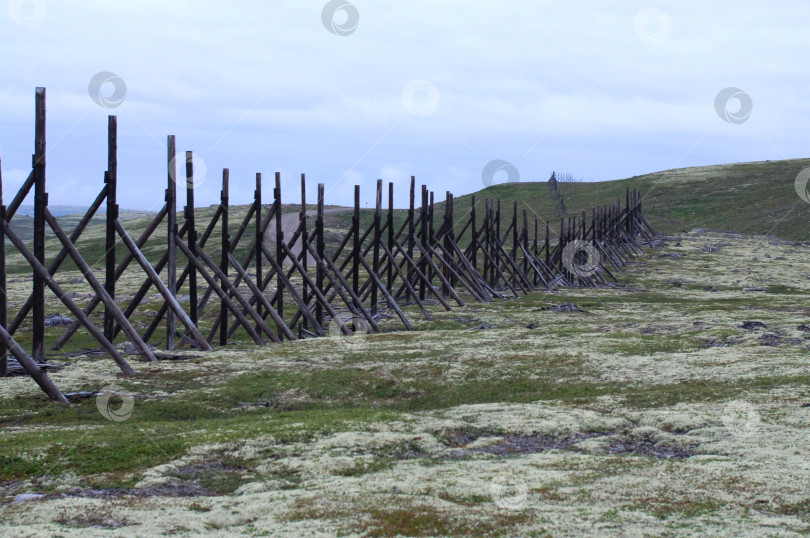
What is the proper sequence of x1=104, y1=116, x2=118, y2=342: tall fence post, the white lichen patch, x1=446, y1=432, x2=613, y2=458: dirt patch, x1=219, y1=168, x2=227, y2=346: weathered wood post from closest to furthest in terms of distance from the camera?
the white lichen patch → x1=446, y1=432, x2=613, y2=458: dirt patch → x1=104, y1=116, x2=118, y2=342: tall fence post → x1=219, y1=168, x2=227, y2=346: weathered wood post

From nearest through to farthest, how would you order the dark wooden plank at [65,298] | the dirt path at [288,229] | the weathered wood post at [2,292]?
the dark wooden plank at [65,298]
the weathered wood post at [2,292]
the dirt path at [288,229]

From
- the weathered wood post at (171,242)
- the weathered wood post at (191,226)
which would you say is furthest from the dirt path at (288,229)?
the weathered wood post at (171,242)

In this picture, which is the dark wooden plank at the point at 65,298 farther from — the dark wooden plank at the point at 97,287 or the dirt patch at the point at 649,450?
the dirt patch at the point at 649,450

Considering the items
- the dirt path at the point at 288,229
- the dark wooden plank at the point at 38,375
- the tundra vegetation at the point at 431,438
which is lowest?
the tundra vegetation at the point at 431,438

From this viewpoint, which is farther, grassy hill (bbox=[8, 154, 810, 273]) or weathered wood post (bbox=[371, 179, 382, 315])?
grassy hill (bbox=[8, 154, 810, 273])

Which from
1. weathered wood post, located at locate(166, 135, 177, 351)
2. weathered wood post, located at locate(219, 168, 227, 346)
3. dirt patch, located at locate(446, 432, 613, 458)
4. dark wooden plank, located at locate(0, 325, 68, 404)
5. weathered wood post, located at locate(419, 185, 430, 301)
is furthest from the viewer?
weathered wood post, located at locate(419, 185, 430, 301)

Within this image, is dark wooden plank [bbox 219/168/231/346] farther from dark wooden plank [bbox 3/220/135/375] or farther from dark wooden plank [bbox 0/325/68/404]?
dark wooden plank [bbox 0/325/68/404]

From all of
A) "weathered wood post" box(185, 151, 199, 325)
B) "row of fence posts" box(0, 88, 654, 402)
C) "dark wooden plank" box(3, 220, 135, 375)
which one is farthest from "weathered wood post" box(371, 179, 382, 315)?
"dark wooden plank" box(3, 220, 135, 375)

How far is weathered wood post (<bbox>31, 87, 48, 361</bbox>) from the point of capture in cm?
2145

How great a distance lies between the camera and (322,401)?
20.4 metres

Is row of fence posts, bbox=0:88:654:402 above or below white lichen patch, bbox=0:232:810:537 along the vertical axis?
above

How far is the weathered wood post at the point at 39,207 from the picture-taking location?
2145 cm

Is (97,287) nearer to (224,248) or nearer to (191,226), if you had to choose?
(191,226)

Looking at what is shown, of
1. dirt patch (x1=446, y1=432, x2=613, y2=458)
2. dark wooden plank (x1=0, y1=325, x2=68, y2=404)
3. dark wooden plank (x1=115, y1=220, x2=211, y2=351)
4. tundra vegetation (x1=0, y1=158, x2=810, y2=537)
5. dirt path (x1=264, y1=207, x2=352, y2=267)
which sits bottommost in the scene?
dirt patch (x1=446, y1=432, x2=613, y2=458)
